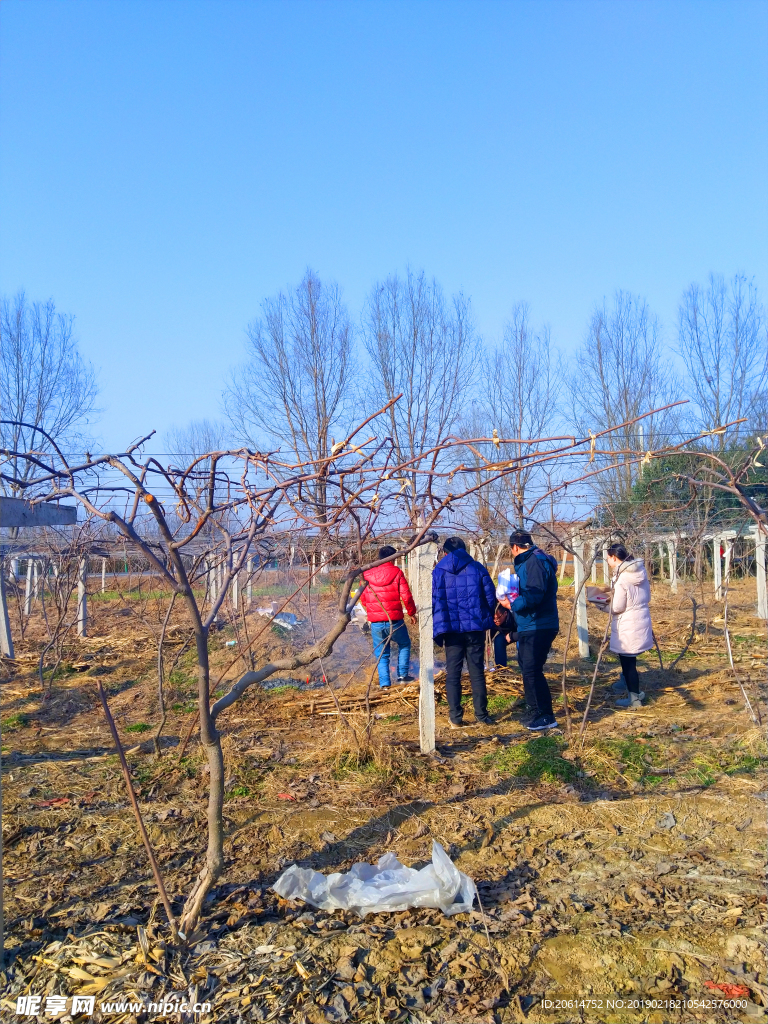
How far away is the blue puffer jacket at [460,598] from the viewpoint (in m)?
6.01

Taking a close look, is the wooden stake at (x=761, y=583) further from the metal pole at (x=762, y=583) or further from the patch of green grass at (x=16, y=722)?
the patch of green grass at (x=16, y=722)

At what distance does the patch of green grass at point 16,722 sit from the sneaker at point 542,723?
4.80 metres

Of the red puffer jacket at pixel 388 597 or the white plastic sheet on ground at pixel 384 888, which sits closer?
the white plastic sheet on ground at pixel 384 888

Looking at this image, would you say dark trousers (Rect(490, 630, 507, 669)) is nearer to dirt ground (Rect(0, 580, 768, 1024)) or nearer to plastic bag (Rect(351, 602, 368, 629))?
dirt ground (Rect(0, 580, 768, 1024))

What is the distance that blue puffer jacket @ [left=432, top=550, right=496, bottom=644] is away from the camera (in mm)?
6008

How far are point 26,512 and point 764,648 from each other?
30.2 feet

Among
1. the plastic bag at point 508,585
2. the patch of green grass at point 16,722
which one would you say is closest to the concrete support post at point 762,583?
the plastic bag at point 508,585

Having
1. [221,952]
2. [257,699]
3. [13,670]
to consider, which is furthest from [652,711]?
[13,670]

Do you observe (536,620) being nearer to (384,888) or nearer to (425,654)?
(425,654)

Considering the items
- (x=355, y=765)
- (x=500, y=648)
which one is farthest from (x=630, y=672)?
(x=355, y=765)

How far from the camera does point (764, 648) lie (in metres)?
9.45

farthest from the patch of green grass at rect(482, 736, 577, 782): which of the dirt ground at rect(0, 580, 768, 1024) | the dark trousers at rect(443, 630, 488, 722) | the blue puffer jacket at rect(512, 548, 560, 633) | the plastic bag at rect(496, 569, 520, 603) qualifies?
the plastic bag at rect(496, 569, 520, 603)

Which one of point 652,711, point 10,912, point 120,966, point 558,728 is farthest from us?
point 652,711

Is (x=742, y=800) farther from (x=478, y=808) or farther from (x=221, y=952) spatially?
(x=221, y=952)
